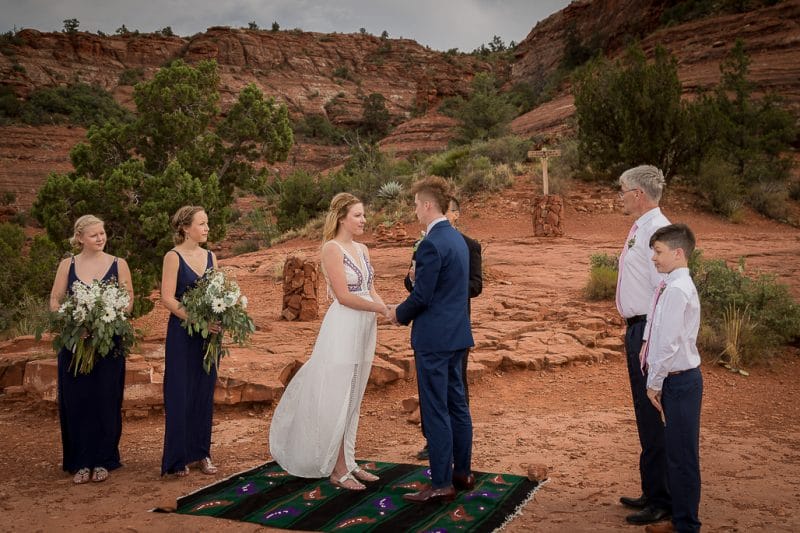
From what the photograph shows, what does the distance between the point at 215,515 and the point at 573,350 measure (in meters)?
5.72

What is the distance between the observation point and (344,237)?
16.2 feet

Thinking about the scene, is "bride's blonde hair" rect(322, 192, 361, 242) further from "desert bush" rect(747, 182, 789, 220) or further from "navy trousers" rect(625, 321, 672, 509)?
"desert bush" rect(747, 182, 789, 220)

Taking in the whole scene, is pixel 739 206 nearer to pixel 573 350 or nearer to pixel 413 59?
pixel 573 350

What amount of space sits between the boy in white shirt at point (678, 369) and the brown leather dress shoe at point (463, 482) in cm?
141

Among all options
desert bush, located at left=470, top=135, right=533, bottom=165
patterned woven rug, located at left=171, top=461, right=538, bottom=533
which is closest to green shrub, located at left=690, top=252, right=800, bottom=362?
patterned woven rug, located at left=171, top=461, right=538, bottom=533

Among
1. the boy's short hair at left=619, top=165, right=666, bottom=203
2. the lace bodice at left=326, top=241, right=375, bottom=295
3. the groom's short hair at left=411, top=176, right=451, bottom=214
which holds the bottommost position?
the lace bodice at left=326, top=241, right=375, bottom=295

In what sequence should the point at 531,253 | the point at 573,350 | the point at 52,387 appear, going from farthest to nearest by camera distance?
the point at 531,253
the point at 573,350
the point at 52,387

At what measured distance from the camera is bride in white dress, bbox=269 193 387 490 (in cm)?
484

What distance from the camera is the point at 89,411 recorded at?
539cm

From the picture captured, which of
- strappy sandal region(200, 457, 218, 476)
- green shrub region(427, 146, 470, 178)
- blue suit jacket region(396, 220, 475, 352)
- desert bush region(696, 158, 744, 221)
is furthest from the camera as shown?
green shrub region(427, 146, 470, 178)

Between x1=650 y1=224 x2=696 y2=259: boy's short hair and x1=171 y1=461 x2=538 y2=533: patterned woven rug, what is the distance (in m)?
1.95

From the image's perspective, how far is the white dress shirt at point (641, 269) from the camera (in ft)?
13.5

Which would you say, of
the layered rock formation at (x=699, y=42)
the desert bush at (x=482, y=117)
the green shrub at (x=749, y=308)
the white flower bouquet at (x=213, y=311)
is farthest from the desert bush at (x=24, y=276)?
the desert bush at (x=482, y=117)

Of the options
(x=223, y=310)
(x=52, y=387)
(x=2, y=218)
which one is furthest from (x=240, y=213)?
(x=223, y=310)
